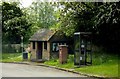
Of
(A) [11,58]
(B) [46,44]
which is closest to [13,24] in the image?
(A) [11,58]

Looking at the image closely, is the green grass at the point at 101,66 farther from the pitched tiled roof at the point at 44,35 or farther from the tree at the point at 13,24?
the tree at the point at 13,24

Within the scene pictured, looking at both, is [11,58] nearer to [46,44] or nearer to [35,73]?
[46,44]

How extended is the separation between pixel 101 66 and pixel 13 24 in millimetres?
28487

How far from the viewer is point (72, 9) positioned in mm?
31141

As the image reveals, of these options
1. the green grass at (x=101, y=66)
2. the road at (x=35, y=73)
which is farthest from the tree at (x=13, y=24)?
the road at (x=35, y=73)

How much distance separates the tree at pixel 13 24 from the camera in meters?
49.4

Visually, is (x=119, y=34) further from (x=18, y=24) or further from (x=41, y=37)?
(x=18, y=24)

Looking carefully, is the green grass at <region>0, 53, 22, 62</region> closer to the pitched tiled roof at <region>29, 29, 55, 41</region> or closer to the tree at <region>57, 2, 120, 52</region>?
the pitched tiled roof at <region>29, 29, 55, 41</region>

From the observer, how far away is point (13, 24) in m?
49.7

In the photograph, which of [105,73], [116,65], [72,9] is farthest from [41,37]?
[105,73]

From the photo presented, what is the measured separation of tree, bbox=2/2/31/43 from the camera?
162 feet

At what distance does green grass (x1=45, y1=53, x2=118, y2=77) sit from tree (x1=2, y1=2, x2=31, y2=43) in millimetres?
21246

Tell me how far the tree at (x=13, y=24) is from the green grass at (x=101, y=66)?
21.2m

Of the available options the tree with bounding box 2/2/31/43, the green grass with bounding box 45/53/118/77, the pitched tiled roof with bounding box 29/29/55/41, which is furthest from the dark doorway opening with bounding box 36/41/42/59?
the tree with bounding box 2/2/31/43
